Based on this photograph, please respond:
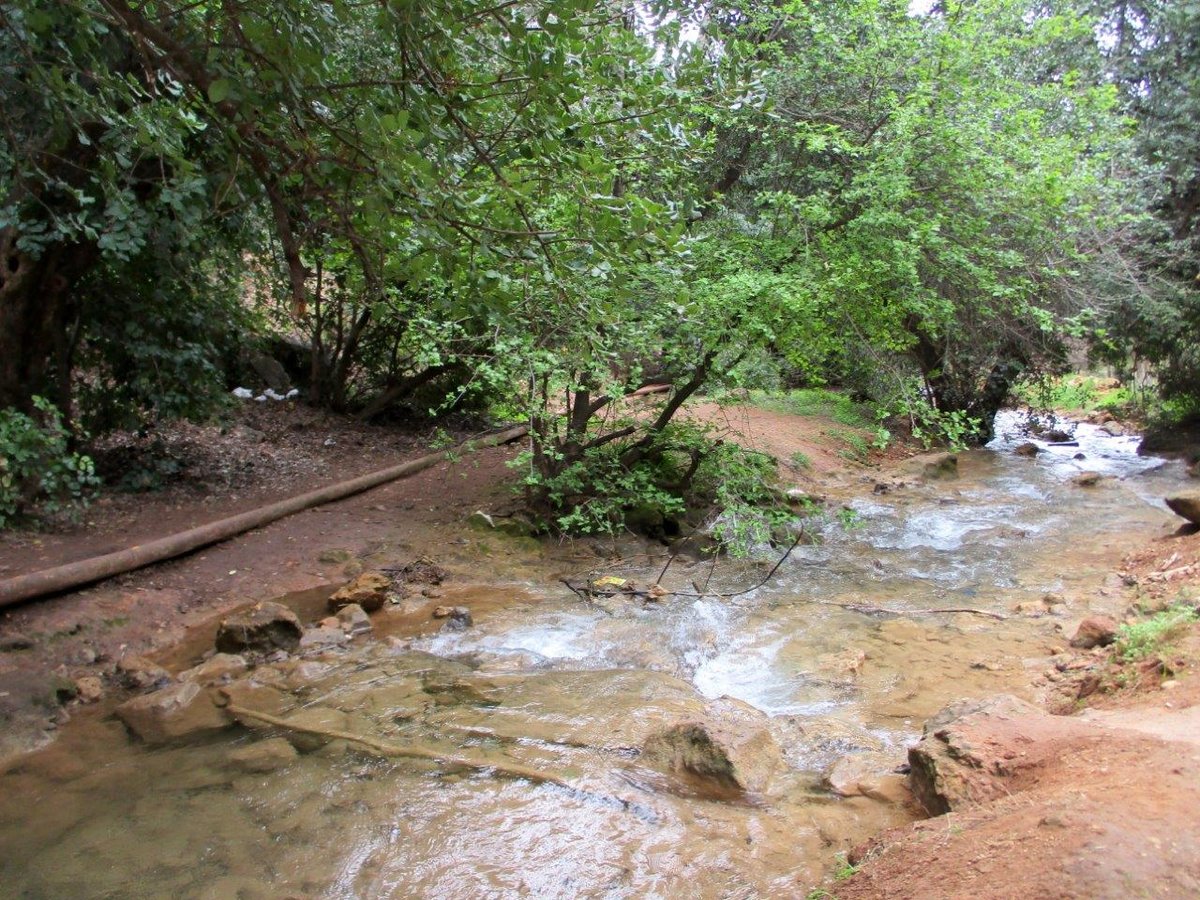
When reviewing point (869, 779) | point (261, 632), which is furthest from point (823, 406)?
point (869, 779)

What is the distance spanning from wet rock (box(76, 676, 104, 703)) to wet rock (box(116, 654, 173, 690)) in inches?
6.2

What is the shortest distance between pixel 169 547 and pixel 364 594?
186 cm

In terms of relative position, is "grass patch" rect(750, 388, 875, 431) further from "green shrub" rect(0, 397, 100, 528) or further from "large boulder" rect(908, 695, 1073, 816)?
"large boulder" rect(908, 695, 1073, 816)

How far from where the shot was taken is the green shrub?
6.78 m

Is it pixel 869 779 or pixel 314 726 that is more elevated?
pixel 869 779

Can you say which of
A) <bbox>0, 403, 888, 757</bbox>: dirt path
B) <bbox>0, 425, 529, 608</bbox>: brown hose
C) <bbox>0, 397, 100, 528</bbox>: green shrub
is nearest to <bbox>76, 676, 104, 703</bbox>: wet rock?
<bbox>0, 403, 888, 757</bbox>: dirt path

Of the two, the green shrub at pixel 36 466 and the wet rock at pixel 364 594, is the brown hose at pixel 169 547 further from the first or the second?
the wet rock at pixel 364 594

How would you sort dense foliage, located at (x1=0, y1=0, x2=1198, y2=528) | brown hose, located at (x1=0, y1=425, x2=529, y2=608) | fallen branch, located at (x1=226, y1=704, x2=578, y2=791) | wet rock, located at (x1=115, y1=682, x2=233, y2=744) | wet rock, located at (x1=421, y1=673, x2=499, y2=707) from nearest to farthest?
1. dense foliage, located at (x1=0, y1=0, x2=1198, y2=528)
2. fallen branch, located at (x1=226, y1=704, x2=578, y2=791)
3. wet rock, located at (x1=115, y1=682, x2=233, y2=744)
4. wet rock, located at (x1=421, y1=673, x2=499, y2=707)
5. brown hose, located at (x1=0, y1=425, x2=529, y2=608)

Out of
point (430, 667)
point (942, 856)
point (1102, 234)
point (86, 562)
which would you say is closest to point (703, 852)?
point (942, 856)

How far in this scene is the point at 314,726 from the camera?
5.10 m

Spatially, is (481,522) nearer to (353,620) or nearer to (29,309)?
(353,620)

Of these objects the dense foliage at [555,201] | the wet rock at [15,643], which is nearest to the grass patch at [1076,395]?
the dense foliage at [555,201]

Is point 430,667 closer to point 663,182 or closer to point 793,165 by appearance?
point 663,182

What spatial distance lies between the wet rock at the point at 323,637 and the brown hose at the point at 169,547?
176 centimetres
